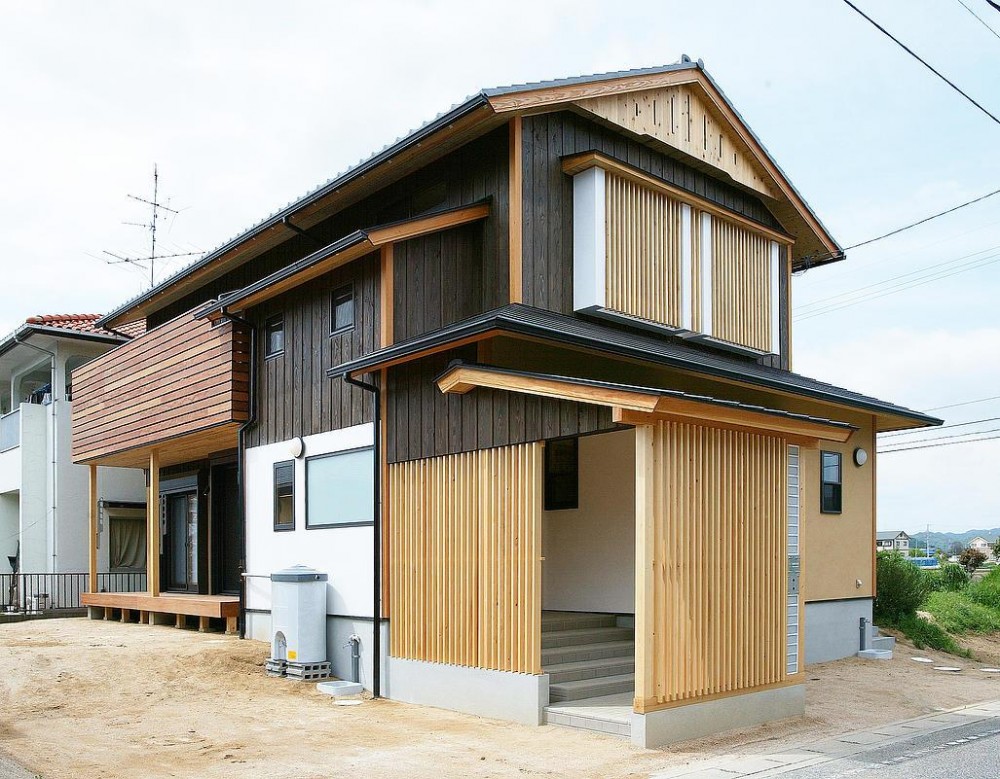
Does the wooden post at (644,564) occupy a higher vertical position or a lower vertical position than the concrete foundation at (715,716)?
higher

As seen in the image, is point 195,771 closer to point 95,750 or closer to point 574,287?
point 95,750

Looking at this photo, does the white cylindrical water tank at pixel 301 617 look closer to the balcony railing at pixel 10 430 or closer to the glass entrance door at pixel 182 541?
the glass entrance door at pixel 182 541

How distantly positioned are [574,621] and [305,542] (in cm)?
350

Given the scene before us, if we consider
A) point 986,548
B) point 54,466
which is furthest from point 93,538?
point 986,548

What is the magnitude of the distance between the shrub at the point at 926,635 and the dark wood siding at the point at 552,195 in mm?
8110

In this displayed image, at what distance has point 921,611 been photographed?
17422 mm

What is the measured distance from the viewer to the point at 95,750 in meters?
8.55

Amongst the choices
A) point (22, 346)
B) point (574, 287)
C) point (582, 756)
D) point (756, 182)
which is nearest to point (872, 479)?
point (756, 182)

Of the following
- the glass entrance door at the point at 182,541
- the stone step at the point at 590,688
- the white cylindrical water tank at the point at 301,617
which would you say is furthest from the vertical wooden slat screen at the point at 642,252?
the glass entrance door at the point at 182,541

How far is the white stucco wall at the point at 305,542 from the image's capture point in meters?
11.7

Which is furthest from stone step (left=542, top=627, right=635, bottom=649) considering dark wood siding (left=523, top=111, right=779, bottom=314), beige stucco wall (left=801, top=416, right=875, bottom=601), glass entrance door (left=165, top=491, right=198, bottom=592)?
glass entrance door (left=165, top=491, right=198, bottom=592)

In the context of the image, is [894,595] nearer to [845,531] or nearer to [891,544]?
[845,531]

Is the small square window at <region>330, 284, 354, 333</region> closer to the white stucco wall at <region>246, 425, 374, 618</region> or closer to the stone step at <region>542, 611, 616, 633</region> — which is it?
the white stucco wall at <region>246, 425, 374, 618</region>

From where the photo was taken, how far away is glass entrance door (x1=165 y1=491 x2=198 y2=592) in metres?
19.4
